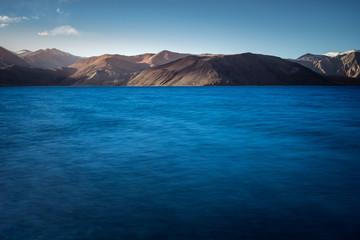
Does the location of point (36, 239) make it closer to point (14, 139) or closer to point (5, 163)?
point (5, 163)

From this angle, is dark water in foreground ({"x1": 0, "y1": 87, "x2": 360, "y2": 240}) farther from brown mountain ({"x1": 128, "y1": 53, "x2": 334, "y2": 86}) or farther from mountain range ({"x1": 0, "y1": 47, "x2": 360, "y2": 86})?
brown mountain ({"x1": 128, "y1": 53, "x2": 334, "y2": 86})

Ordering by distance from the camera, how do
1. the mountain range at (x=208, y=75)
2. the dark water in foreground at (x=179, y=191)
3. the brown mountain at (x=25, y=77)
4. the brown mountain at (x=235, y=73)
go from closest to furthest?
the dark water in foreground at (x=179, y=191), the brown mountain at (x=235, y=73), the mountain range at (x=208, y=75), the brown mountain at (x=25, y=77)

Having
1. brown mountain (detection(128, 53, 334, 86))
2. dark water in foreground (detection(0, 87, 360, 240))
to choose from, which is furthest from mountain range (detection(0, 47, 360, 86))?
dark water in foreground (detection(0, 87, 360, 240))

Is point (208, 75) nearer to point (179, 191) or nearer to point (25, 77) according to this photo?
point (25, 77)

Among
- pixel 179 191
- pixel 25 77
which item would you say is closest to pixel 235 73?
pixel 25 77

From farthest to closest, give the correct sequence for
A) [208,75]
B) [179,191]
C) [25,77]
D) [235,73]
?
1. [25,77]
2. [235,73]
3. [208,75]
4. [179,191]

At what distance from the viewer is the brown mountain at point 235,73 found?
480ft

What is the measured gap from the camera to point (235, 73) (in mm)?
150250

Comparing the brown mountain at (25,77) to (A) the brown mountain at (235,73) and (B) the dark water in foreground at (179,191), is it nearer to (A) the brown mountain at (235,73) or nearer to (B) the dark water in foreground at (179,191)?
(A) the brown mountain at (235,73)

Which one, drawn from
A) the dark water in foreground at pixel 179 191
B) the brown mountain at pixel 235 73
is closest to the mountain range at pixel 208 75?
the brown mountain at pixel 235 73

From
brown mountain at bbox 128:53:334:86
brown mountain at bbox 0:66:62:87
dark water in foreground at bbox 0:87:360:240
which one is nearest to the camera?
dark water in foreground at bbox 0:87:360:240

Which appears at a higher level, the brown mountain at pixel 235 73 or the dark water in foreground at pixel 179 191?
the brown mountain at pixel 235 73

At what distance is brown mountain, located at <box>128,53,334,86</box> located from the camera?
14625 centimetres

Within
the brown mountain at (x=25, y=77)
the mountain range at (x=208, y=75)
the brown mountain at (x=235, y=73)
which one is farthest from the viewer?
the brown mountain at (x=25, y=77)
